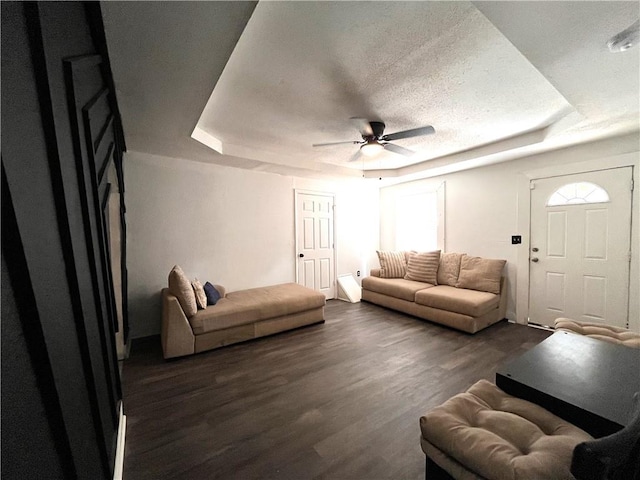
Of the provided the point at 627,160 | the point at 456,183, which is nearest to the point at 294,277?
the point at 456,183

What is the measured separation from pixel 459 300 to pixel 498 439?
2.52 meters

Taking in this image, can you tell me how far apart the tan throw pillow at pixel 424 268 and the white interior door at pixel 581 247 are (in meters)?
1.26

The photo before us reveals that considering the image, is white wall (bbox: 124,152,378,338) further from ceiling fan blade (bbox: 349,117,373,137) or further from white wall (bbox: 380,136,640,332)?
white wall (bbox: 380,136,640,332)

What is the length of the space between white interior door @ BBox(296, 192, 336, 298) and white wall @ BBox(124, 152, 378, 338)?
17 centimetres

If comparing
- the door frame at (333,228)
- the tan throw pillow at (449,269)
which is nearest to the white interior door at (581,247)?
the tan throw pillow at (449,269)

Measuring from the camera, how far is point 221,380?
229cm

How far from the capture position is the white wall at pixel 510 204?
9.39ft

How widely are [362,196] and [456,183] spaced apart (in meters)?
1.86

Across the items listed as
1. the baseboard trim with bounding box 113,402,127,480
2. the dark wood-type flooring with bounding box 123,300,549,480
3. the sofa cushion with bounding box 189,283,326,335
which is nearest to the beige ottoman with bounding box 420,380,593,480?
the dark wood-type flooring with bounding box 123,300,549,480

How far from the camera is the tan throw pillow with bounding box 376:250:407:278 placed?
4.68 meters

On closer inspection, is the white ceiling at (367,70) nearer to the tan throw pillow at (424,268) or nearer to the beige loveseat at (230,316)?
the beige loveseat at (230,316)

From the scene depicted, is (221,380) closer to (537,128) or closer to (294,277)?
(294,277)

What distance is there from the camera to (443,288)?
388 cm

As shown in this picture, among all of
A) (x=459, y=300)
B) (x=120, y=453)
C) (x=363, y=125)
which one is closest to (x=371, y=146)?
(x=363, y=125)
